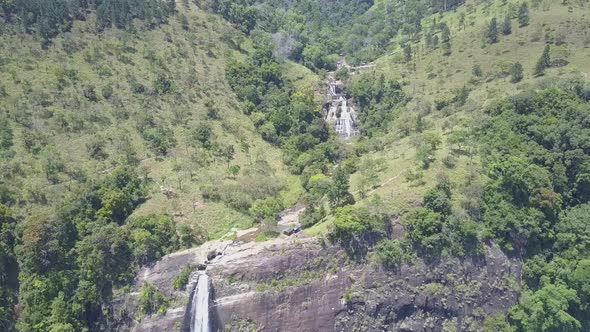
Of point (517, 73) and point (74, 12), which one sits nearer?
point (517, 73)

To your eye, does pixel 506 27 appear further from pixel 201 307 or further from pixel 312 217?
pixel 201 307

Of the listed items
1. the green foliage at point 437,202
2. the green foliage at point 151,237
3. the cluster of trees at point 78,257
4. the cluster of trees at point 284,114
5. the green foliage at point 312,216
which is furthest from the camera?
the cluster of trees at point 284,114

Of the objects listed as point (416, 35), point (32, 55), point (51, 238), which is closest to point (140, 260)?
point (51, 238)

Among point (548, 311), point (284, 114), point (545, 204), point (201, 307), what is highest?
point (284, 114)

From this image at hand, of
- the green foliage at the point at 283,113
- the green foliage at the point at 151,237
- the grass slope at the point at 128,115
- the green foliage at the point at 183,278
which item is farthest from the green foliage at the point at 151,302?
the green foliage at the point at 283,113

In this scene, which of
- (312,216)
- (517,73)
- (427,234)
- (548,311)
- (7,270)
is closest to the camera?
(548,311)

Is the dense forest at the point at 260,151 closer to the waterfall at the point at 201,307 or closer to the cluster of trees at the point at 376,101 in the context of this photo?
the cluster of trees at the point at 376,101

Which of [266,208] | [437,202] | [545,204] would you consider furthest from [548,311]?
[266,208]
